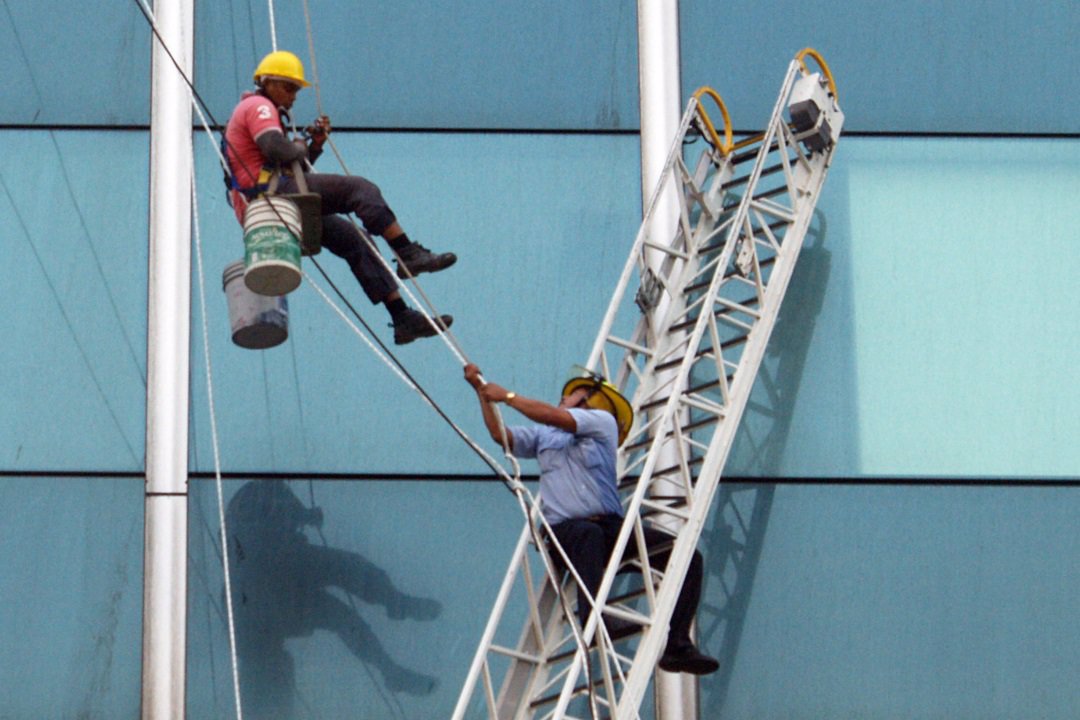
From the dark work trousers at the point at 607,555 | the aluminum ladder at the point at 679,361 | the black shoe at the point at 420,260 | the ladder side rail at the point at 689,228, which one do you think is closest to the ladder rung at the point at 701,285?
the aluminum ladder at the point at 679,361

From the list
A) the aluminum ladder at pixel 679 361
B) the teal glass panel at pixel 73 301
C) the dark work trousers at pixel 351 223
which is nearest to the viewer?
the aluminum ladder at pixel 679 361

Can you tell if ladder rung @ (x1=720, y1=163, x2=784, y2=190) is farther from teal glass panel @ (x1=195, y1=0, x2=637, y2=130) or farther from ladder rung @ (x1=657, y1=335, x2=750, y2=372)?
ladder rung @ (x1=657, y1=335, x2=750, y2=372)

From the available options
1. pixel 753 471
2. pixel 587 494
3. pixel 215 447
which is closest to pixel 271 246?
pixel 215 447

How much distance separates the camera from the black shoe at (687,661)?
39.8 feet

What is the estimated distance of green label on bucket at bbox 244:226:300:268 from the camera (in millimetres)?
11117

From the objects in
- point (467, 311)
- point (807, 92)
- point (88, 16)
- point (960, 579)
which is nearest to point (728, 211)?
point (807, 92)

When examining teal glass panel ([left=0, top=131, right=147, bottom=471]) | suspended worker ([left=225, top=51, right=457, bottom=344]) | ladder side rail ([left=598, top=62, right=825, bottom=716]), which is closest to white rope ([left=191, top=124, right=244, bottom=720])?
teal glass panel ([left=0, top=131, right=147, bottom=471])

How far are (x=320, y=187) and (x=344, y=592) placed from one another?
258cm

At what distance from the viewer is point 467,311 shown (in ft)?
45.4

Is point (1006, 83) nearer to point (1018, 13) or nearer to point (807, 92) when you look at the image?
point (1018, 13)

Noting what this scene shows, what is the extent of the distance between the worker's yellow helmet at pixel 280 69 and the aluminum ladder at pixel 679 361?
2400 mm

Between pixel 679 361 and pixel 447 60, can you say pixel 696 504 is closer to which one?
pixel 679 361

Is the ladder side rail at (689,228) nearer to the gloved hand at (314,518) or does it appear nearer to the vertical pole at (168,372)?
the gloved hand at (314,518)

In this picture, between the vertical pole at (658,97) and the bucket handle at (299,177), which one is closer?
the bucket handle at (299,177)
